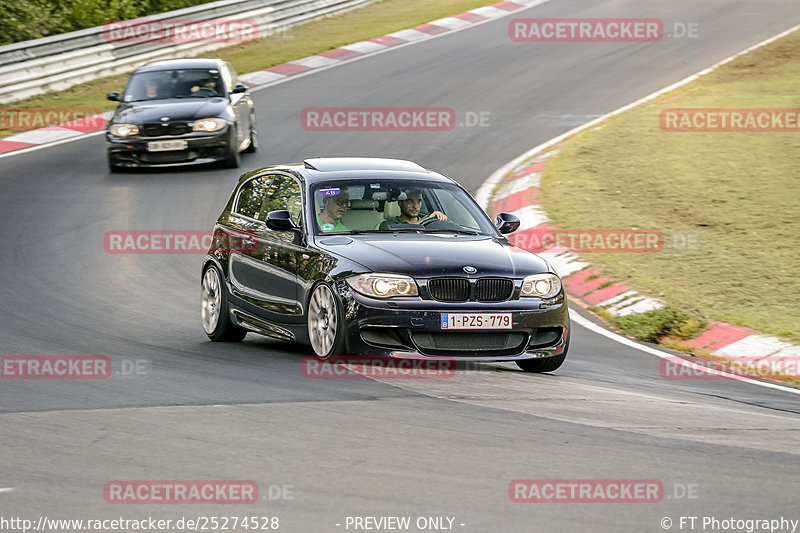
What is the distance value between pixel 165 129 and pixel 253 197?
9.37 meters

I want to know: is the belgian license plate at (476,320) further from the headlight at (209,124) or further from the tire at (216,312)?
the headlight at (209,124)

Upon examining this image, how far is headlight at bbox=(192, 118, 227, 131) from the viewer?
67.7 ft

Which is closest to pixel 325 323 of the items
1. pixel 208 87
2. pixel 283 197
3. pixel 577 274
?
pixel 283 197

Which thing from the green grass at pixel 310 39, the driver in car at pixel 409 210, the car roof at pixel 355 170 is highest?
the car roof at pixel 355 170

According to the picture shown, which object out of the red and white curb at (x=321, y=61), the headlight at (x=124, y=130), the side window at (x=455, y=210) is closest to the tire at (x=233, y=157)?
the headlight at (x=124, y=130)

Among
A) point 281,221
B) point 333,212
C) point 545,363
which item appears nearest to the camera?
point 545,363

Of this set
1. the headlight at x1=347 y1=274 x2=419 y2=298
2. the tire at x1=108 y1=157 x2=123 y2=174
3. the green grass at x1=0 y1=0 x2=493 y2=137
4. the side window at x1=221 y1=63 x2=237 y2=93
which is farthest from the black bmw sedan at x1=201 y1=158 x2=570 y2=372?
the green grass at x1=0 y1=0 x2=493 y2=137

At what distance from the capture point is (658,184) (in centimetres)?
1931

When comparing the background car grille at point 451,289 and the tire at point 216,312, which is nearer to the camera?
the background car grille at point 451,289

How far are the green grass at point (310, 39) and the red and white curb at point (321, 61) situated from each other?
427 mm

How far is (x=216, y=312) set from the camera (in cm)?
1158

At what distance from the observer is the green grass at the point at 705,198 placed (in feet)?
45.4

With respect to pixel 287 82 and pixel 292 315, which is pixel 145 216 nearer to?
pixel 292 315

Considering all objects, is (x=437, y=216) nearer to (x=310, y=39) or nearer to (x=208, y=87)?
(x=208, y=87)
